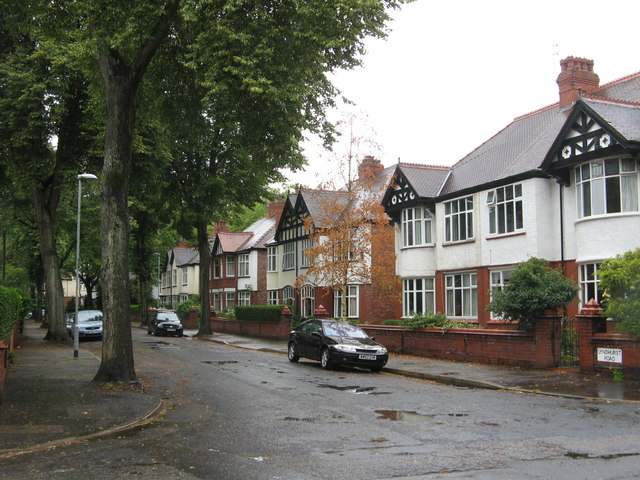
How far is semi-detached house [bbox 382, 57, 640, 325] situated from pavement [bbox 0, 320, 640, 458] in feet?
21.1

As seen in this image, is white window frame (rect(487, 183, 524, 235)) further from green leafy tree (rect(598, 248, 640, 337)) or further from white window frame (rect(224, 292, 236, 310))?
white window frame (rect(224, 292, 236, 310))

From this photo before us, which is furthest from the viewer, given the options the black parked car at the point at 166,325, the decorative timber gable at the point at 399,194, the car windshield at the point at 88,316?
the black parked car at the point at 166,325

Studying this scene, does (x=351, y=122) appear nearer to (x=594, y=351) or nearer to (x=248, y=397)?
(x=594, y=351)

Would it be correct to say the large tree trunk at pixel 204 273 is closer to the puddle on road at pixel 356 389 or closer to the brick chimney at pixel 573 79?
the brick chimney at pixel 573 79

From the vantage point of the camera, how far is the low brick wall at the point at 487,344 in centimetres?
1700

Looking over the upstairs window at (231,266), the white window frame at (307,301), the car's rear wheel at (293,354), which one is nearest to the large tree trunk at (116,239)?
the car's rear wheel at (293,354)

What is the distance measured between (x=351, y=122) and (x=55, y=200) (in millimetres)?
13657

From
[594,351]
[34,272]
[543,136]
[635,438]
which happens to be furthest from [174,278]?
[635,438]

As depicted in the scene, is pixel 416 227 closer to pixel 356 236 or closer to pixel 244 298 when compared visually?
pixel 356 236

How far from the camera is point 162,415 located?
10445 mm

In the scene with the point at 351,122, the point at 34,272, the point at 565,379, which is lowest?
the point at 565,379

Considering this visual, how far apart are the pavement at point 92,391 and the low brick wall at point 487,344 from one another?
1.65 feet

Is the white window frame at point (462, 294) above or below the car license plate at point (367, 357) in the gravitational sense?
above

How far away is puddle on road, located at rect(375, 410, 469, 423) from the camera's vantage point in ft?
32.6
